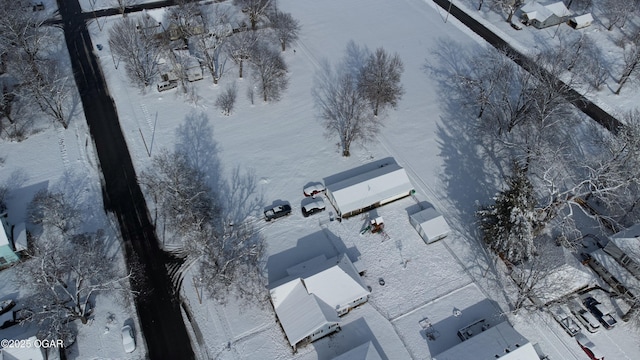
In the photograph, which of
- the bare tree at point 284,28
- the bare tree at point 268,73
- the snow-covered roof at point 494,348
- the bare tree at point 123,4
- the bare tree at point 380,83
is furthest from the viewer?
the bare tree at point 123,4

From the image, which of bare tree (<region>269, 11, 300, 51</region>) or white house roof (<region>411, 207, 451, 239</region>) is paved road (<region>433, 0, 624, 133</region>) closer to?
white house roof (<region>411, 207, 451, 239</region>)

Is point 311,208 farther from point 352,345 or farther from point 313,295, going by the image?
point 352,345

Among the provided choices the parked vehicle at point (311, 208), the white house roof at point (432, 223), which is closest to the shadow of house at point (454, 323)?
the white house roof at point (432, 223)

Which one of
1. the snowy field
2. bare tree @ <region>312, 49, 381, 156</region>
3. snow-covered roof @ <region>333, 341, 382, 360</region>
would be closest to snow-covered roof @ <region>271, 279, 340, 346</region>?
the snowy field

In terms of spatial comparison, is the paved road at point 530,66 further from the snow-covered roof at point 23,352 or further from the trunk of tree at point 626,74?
the snow-covered roof at point 23,352

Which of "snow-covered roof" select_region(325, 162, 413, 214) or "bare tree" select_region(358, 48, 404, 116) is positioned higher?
"bare tree" select_region(358, 48, 404, 116)

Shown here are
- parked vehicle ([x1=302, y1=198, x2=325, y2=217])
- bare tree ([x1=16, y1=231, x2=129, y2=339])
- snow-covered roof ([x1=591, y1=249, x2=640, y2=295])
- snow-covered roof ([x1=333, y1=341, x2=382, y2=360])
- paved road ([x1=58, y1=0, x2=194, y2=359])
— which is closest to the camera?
snow-covered roof ([x1=333, y1=341, x2=382, y2=360])

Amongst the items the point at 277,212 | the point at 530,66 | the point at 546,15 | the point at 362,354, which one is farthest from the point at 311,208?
the point at 546,15
